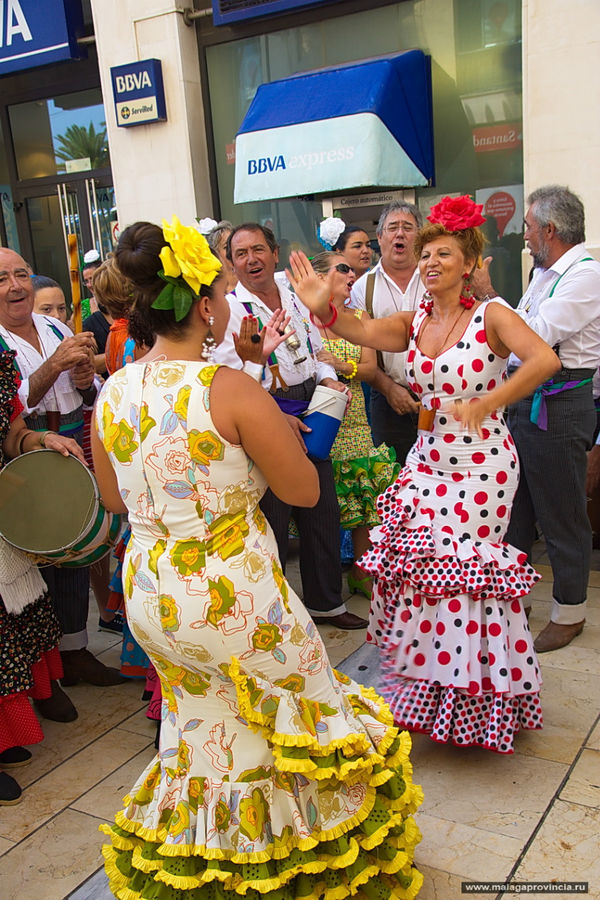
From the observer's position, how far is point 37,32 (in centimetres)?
988

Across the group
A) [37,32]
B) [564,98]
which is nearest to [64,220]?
[37,32]

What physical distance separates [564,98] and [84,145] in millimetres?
6348

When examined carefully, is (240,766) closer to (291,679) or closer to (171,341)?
(291,679)

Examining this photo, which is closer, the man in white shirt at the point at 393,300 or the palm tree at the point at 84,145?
the man in white shirt at the point at 393,300

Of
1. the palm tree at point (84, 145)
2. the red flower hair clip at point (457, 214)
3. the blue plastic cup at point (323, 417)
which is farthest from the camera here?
→ the palm tree at point (84, 145)

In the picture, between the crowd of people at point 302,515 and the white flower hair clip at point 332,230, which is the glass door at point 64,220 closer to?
the white flower hair clip at point 332,230

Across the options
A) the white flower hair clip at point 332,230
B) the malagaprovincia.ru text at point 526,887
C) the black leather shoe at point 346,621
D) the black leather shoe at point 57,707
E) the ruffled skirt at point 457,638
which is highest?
the white flower hair clip at point 332,230

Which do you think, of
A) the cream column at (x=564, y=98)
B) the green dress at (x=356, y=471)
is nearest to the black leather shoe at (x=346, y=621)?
the green dress at (x=356, y=471)

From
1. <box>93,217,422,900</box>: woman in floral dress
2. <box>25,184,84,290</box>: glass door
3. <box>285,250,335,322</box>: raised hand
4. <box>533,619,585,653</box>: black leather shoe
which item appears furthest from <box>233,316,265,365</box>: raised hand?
<box>25,184,84,290</box>: glass door

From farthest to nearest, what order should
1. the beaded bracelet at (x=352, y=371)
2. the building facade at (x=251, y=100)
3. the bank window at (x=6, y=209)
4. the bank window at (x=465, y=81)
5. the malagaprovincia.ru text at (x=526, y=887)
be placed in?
the bank window at (x=6, y=209) < the bank window at (x=465, y=81) < the building facade at (x=251, y=100) < the beaded bracelet at (x=352, y=371) < the malagaprovincia.ru text at (x=526, y=887)

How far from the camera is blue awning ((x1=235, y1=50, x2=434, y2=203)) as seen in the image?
7.48 meters

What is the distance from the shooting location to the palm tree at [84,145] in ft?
34.6

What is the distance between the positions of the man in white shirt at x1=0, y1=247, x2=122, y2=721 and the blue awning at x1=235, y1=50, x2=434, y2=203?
4.06 meters

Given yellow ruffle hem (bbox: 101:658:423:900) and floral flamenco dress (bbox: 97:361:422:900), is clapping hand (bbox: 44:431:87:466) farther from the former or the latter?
yellow ruffle hem (bbox: 101:658:423:900)
